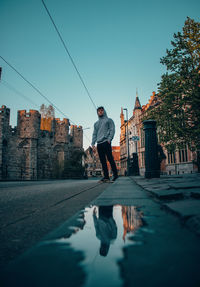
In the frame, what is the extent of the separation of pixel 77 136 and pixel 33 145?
998cm

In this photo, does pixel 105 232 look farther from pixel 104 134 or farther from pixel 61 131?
pixel 61 131

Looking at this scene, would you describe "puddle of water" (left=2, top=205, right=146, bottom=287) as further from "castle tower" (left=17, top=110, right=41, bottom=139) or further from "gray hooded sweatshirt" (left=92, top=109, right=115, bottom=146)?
"castle tower" (left=17, top=110, right=41, bottom=139)

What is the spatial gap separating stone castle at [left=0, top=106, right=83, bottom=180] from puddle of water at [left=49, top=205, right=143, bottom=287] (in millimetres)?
26577

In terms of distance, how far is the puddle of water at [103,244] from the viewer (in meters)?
0.37

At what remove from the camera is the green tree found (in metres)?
10.4

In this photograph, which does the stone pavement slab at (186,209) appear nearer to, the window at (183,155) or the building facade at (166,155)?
the building facade at (166,155)

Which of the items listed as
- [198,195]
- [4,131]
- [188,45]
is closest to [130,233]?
[198,195]

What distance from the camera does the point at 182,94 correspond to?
10680mm

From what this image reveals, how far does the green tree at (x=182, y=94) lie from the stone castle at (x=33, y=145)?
19.6m

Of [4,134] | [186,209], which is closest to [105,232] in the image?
[186,209]

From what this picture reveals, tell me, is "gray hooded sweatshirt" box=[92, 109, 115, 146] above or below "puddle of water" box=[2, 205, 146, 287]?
above

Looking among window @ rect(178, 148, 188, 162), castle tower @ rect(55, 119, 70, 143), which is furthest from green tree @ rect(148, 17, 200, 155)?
castle tower @ rect(55, 119, 70, 143)

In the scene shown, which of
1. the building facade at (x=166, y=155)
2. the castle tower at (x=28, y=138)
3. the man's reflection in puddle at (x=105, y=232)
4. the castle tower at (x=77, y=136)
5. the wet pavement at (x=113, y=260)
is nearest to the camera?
the wet pavement at (x=113, y=260)

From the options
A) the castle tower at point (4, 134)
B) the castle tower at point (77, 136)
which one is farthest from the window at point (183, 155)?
the castle tower at point (4, 134)
